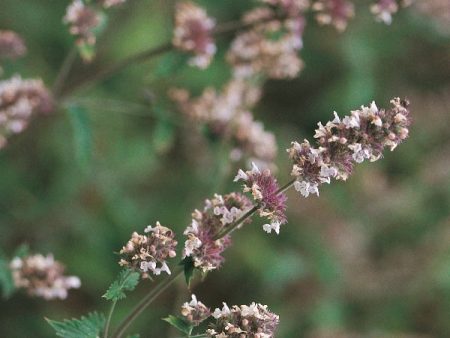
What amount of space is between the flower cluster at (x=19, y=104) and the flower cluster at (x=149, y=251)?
2.48ft

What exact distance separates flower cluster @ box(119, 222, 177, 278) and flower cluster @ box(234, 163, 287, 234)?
167 mm

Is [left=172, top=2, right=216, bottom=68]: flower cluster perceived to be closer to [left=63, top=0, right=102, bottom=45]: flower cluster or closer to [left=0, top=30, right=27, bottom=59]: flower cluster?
[left=63, top=0, right=102, bottom=45]: flower cluster

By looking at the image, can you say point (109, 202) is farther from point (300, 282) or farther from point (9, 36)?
point (9, 36)

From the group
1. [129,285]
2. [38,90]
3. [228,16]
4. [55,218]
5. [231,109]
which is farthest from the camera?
[228,16]

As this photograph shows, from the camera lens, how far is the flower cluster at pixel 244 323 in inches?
48.8

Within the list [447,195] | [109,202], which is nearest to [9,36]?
[109,202]

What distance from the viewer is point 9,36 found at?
2023 mm

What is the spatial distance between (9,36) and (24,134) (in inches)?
10.8

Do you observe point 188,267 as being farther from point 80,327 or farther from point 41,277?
point 41,277

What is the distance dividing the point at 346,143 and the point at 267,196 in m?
0.16

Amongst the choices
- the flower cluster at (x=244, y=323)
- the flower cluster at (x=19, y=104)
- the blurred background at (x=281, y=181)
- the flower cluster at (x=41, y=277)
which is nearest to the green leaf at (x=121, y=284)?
the flower cluster at (x=244, y=323)

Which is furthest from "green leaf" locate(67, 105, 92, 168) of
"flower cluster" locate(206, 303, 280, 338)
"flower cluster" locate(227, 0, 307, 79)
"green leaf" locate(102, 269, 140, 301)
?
"flower cluster" locate(206, 303, 280, 338)

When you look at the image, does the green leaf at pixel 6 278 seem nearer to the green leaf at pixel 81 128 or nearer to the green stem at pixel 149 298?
the green leaf at pixel 81 128

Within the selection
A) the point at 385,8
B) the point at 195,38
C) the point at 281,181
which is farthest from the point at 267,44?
the point at 281,181
